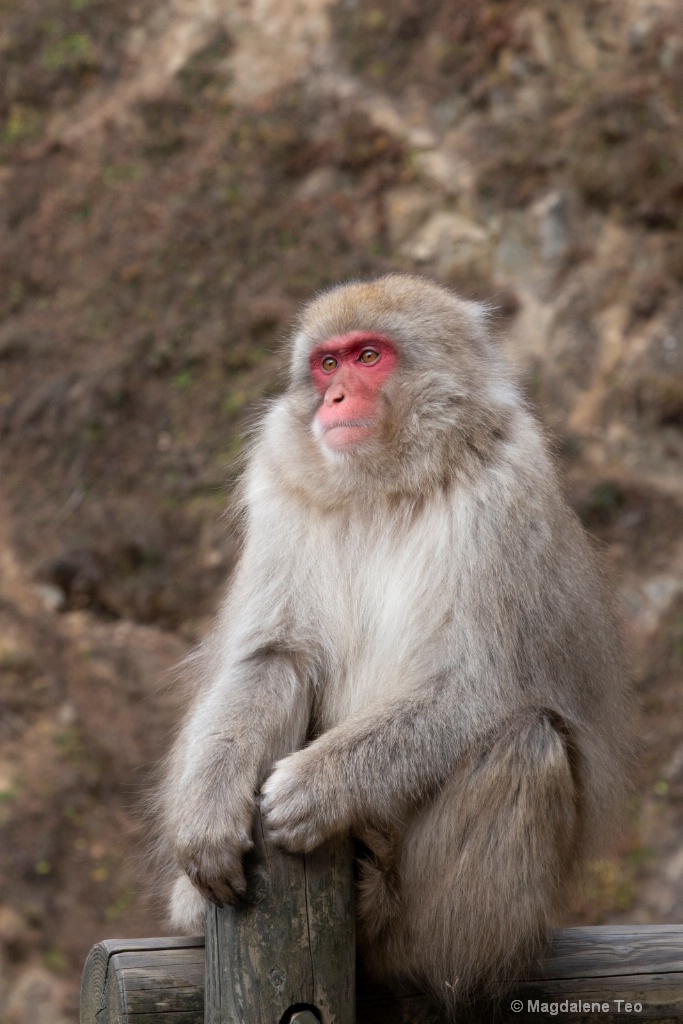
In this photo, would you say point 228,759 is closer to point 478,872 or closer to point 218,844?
point 218,844

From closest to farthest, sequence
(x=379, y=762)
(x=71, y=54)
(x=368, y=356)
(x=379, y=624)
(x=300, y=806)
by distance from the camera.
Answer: (x=300, y=806), (x=379, y=762), (x=379, y=624), (x=368, y=356), (x=71, y=54)

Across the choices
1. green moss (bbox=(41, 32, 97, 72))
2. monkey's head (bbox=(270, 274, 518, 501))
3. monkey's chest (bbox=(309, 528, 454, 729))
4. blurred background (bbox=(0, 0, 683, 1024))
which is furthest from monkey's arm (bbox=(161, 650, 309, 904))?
green moss (bbox=(41, 32, 97, 72))

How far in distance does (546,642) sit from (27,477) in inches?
252

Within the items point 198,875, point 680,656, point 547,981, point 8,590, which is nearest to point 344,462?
point 198,875

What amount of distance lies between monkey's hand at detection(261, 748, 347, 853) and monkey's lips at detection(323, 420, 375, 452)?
0.87m

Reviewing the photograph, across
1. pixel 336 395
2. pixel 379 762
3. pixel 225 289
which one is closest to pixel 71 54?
pixel 225 289

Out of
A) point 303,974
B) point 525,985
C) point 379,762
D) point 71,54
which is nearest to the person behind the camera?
point 303,974

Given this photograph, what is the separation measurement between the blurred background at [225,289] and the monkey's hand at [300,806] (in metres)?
4.55

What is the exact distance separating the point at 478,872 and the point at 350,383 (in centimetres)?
139

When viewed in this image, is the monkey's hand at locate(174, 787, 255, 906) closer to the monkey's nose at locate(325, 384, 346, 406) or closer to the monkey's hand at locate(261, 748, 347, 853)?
the monkey's hand at locate(261, 748, 347, 853)

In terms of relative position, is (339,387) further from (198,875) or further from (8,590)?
(8,590)

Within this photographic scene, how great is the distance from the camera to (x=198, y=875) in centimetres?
295

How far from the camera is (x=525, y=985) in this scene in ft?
10.8

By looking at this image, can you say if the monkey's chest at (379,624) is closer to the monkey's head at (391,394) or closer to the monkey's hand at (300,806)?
the monkey's head at (391,394)
